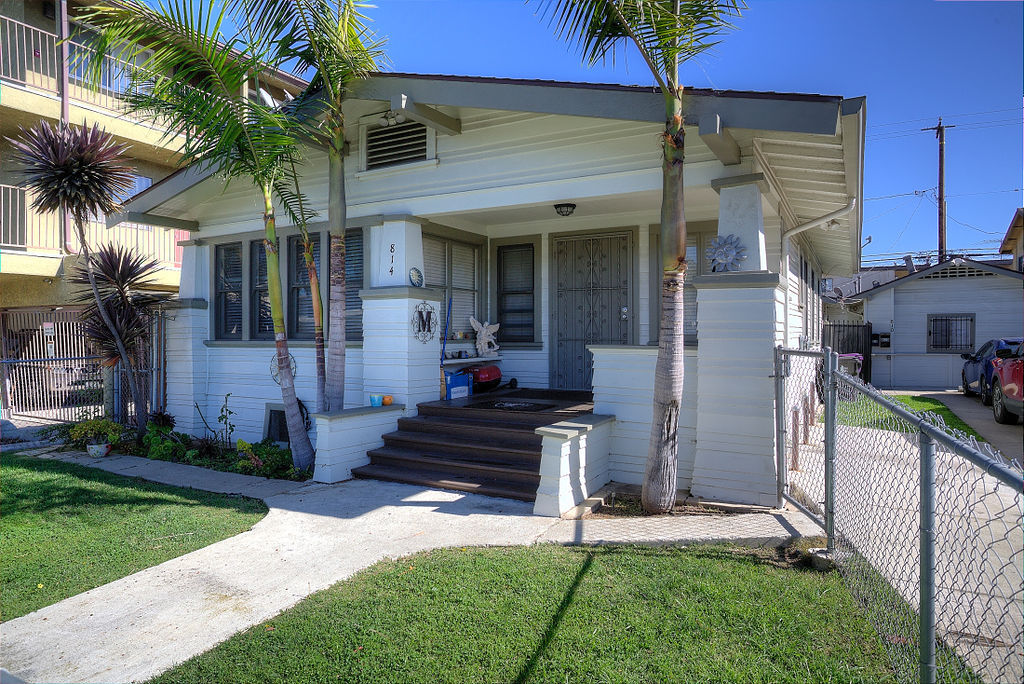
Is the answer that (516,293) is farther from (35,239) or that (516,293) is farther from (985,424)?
(35,239)

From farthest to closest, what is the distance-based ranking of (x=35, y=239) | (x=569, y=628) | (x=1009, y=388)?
(x=35, y=239) < (x=1009, y=388) < (x=569, y=628)

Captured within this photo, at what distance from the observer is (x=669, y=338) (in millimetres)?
5395

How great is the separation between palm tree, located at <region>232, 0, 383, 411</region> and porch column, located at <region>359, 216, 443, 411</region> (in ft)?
2.04

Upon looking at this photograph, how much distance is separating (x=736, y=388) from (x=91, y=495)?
265 inches

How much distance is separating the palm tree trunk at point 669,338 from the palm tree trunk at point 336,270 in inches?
152

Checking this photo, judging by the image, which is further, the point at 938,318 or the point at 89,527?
the point at 938,318

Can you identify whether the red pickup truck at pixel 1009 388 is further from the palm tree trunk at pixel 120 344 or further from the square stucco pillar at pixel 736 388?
the palm tree trunk at pixel 120 344

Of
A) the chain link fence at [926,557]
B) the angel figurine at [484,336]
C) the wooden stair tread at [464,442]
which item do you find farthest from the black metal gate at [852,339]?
the wooden stair tread at [464,442]

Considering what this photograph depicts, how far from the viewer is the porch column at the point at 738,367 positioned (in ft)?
18.6

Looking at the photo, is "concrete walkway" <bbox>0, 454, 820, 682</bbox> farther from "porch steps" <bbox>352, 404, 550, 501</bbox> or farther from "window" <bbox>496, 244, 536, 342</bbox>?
"window" <bbox>496, 244, 536, 342</bbox>

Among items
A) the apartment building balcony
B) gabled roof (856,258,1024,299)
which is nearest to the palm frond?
the apartment building balcony

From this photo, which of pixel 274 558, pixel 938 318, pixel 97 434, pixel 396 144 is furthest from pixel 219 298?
pixel 938 318

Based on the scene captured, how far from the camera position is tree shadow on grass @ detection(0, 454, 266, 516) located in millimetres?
6113

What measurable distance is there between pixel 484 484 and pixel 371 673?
3.49 meters
